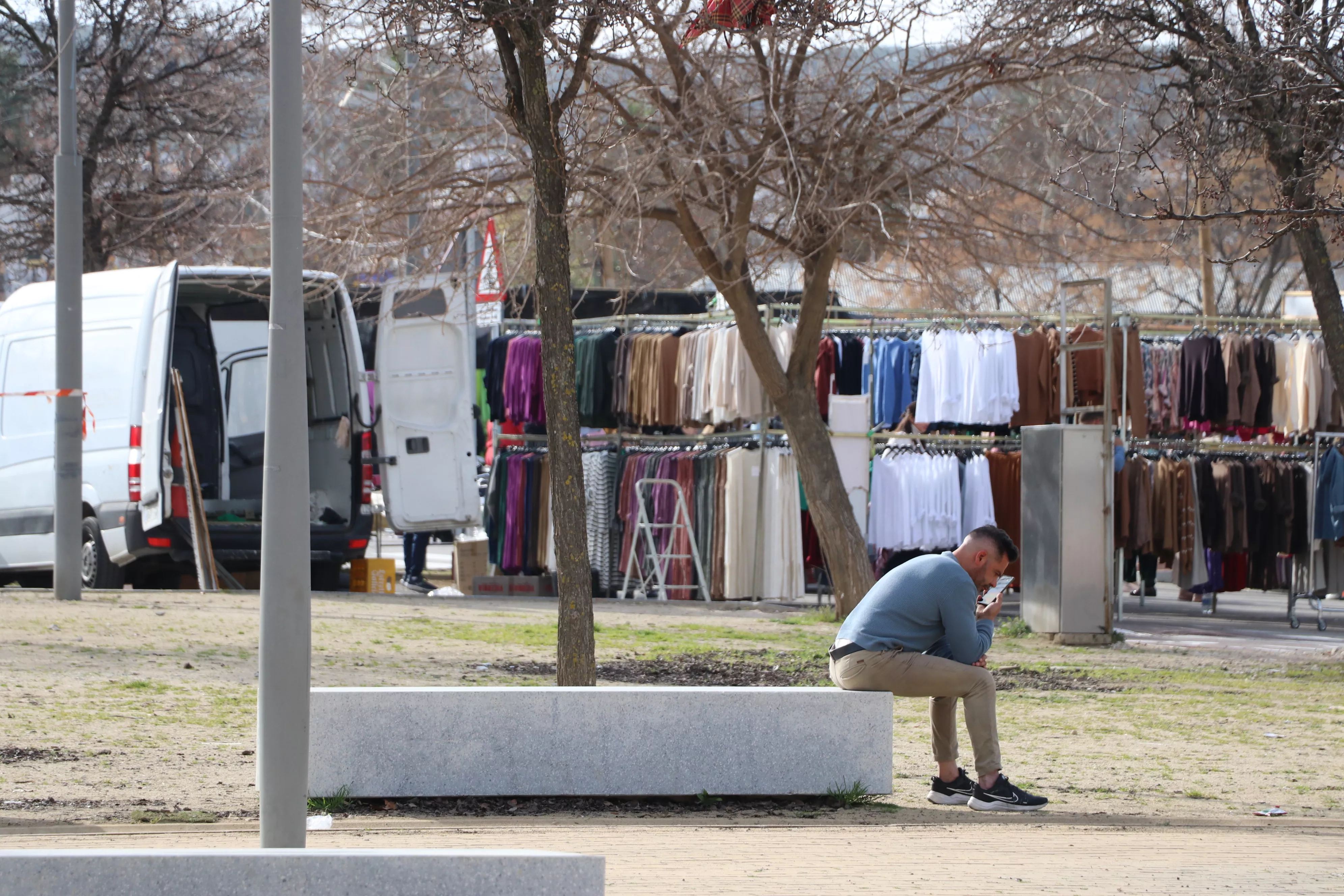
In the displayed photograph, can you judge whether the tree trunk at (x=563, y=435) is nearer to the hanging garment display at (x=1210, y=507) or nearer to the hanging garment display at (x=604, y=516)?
the hanging garment display at (x=604, y=516)

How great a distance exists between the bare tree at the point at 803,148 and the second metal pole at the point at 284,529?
18.8ft

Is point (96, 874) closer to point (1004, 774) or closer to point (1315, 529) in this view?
point (1004, 774)

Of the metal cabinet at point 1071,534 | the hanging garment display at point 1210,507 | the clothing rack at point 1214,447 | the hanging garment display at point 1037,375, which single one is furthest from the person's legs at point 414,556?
the clothing rack at point 1214,447

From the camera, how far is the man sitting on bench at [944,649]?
6.78 metres

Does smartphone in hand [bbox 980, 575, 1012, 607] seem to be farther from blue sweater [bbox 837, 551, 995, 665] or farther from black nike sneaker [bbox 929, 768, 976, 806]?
black nike sneaker [bbox 929, 768, 976, 806]

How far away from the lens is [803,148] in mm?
11828

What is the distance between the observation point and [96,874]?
142 inches

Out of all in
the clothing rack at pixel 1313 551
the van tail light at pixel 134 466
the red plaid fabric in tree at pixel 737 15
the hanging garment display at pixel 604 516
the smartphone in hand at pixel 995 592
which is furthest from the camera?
the hanging garment display at pixel 604 516

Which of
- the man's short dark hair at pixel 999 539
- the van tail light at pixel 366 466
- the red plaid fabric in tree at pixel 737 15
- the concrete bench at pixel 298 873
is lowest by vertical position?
the concrete bench at pixel 298 873

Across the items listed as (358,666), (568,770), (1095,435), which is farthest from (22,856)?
(1095,435)

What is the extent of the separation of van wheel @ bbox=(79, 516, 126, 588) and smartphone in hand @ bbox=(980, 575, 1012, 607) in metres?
9.37

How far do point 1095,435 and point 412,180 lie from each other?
594 cm

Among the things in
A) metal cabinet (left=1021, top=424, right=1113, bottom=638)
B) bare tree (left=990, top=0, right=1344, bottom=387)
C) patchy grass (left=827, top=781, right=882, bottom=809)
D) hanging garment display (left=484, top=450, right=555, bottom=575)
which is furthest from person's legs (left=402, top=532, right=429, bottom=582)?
patchy grass (left=827, top=781, right=882, bottom=809)

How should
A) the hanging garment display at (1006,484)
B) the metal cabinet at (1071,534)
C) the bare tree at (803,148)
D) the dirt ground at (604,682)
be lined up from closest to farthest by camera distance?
the dirt ground at (604,682), the bare tree at (803,148), the metal cabinet at (1071,534), the hanging garment display at (1006,484)
